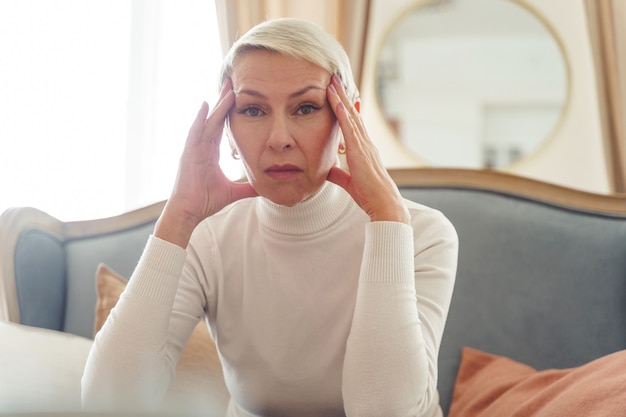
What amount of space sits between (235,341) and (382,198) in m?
0.39

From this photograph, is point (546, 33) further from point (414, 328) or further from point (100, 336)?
point (100, 336)

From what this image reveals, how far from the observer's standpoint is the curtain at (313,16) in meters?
2.48

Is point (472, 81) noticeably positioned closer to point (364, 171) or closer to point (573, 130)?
point (573, 130)

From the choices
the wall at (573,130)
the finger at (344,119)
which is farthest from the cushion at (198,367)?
the wall at (573,130)

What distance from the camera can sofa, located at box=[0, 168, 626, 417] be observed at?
1.42 m

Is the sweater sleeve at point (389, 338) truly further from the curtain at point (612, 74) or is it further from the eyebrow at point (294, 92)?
the curtain at point (612, 74)

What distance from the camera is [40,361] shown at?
4.43 feet

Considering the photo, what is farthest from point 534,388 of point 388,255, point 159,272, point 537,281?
point 159,272

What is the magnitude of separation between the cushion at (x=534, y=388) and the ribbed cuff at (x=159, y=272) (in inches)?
24.9

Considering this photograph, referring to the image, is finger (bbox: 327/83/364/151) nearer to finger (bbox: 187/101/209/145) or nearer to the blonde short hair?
the blonde short hair

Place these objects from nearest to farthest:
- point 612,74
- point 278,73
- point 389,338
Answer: point 389,338
point 278,73
point 612,74

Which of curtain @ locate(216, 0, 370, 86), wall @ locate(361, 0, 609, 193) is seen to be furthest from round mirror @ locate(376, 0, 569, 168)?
curtain @ locate(216, 0, 370, 86)

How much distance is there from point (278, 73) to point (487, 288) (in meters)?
0.79

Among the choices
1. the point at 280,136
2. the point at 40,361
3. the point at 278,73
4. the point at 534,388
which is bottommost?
the point at 534,388
